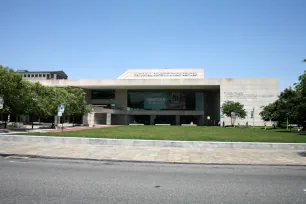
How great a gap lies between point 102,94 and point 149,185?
74711 mm

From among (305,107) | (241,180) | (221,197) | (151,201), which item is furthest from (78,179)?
(305,107)

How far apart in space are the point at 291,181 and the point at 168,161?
4947 millimetres

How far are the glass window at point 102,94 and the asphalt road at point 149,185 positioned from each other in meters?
70.5

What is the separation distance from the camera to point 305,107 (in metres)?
17.1

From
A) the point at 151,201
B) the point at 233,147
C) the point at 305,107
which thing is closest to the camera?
the point at 151,201

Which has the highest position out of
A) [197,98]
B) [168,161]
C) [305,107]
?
[197,98]

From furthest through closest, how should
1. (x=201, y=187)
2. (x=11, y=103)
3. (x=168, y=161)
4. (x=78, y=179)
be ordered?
(x=11, y=103)
(x=168, y=161)
(x=78, y=179)
(x=201, y=187)

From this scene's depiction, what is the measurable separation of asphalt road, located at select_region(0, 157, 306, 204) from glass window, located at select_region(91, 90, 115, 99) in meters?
70.5

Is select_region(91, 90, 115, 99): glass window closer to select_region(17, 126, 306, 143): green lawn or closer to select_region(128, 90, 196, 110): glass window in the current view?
select_region(128, 90, 196, 110): glass window

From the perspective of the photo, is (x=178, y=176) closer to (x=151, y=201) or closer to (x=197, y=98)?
(x=151, y=201)

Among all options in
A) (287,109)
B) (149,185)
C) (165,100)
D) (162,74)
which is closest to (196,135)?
(149,185)

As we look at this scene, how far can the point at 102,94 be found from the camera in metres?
79.6

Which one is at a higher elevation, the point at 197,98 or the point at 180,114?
the point at 197,98

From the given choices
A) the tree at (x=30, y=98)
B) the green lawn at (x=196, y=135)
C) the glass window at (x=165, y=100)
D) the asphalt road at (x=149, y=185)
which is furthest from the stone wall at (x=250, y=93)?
the asphalt road at (x=149, y=185)
